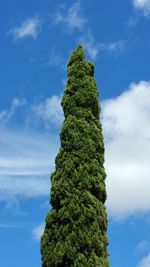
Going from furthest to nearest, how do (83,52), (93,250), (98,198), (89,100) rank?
1. (83,52)
2. (89,100)
3. (98,198)
4. (93,250)

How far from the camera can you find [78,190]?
73.6ft

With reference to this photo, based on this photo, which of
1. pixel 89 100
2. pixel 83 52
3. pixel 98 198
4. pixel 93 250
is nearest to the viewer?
pixel 93 250

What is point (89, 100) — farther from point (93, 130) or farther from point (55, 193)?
point (55, 193)

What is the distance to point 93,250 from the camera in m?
21.5

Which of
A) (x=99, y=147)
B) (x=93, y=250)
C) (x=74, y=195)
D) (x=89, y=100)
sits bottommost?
(x=93, y=250)

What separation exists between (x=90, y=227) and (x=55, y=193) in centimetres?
202

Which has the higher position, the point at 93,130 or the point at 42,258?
the point at 93,130

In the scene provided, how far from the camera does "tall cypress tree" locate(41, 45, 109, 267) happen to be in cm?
2138

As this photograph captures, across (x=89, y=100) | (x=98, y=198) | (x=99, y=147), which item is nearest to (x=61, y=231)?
(x=98, y=198)

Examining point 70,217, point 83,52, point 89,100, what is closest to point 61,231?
point 70,217

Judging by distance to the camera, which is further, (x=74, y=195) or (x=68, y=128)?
(x=68, y=128)

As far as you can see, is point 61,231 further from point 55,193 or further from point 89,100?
point 89,100

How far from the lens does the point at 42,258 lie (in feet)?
72.1

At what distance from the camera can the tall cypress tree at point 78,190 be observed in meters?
21.4
